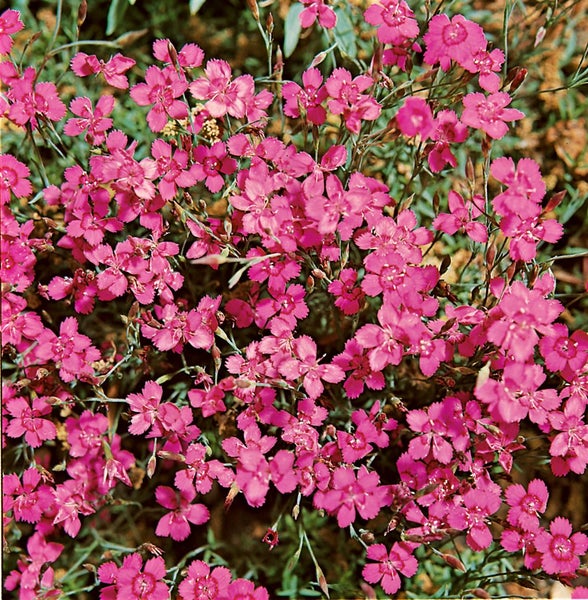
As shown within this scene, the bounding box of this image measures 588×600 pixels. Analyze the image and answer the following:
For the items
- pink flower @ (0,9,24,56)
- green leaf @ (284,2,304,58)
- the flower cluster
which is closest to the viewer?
the flower cluster

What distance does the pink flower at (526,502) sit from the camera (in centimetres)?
129

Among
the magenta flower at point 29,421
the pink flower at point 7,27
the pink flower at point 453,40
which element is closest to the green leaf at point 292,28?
the pink flower at point 453,40

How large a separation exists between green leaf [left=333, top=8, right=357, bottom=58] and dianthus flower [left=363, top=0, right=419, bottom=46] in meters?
0.43

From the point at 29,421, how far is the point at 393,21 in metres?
1.10

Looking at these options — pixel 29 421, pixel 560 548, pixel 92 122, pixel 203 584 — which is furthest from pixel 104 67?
pixel 560 548

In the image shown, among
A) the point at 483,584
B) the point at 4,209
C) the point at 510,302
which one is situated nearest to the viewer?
the point at 510,302

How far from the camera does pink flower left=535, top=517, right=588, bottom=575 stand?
1.25 m

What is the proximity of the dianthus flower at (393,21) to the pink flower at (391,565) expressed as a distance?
996 mm

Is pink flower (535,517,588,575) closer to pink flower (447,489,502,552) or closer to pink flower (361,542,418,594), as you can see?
pink flower (447,489,502,552)

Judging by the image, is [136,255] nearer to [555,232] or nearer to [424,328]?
[424,328]

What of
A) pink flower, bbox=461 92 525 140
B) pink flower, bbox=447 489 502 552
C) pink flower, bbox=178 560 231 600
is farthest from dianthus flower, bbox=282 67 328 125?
pink flower, bbox=178 560 231 600

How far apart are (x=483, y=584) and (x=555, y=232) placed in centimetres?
78

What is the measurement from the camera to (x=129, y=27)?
6.50 ft

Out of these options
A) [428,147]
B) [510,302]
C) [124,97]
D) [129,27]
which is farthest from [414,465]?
[129,27]
